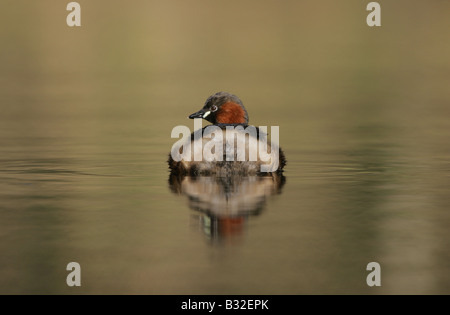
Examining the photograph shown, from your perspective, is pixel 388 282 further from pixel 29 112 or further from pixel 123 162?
pixel 29 112

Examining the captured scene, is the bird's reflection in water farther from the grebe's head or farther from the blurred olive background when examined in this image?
the grebe's head

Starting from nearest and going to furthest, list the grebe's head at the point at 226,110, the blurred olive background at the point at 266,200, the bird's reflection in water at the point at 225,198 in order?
1. the blurred olive background at the point at 266,200
2. the bird's reflection in water at the point at 225,198
3. the grebe's head at the point at 226,110

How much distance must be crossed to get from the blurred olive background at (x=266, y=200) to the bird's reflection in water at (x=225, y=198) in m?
0.10

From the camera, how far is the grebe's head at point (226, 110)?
10.7 meters

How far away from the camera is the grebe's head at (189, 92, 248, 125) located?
1066cm

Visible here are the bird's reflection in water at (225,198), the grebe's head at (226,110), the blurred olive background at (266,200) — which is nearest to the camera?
the blurred olive background at (266,200)

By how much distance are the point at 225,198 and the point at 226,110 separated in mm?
2095

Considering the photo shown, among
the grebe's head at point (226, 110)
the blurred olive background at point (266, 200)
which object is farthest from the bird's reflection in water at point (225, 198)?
the grebe's head at point (226, 110)

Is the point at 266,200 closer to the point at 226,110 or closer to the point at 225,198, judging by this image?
the point at 225,198

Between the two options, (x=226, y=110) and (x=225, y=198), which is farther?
(x=226, y=110)

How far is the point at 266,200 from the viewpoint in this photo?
29.0 ft

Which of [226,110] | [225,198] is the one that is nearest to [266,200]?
[225,198]

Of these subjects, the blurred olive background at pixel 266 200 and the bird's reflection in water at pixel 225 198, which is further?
the bird's reflection in water at pixel 225 198

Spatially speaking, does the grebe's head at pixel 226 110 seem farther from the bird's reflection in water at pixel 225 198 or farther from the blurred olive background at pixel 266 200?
the bird's reflection in water at pixel 225 198
